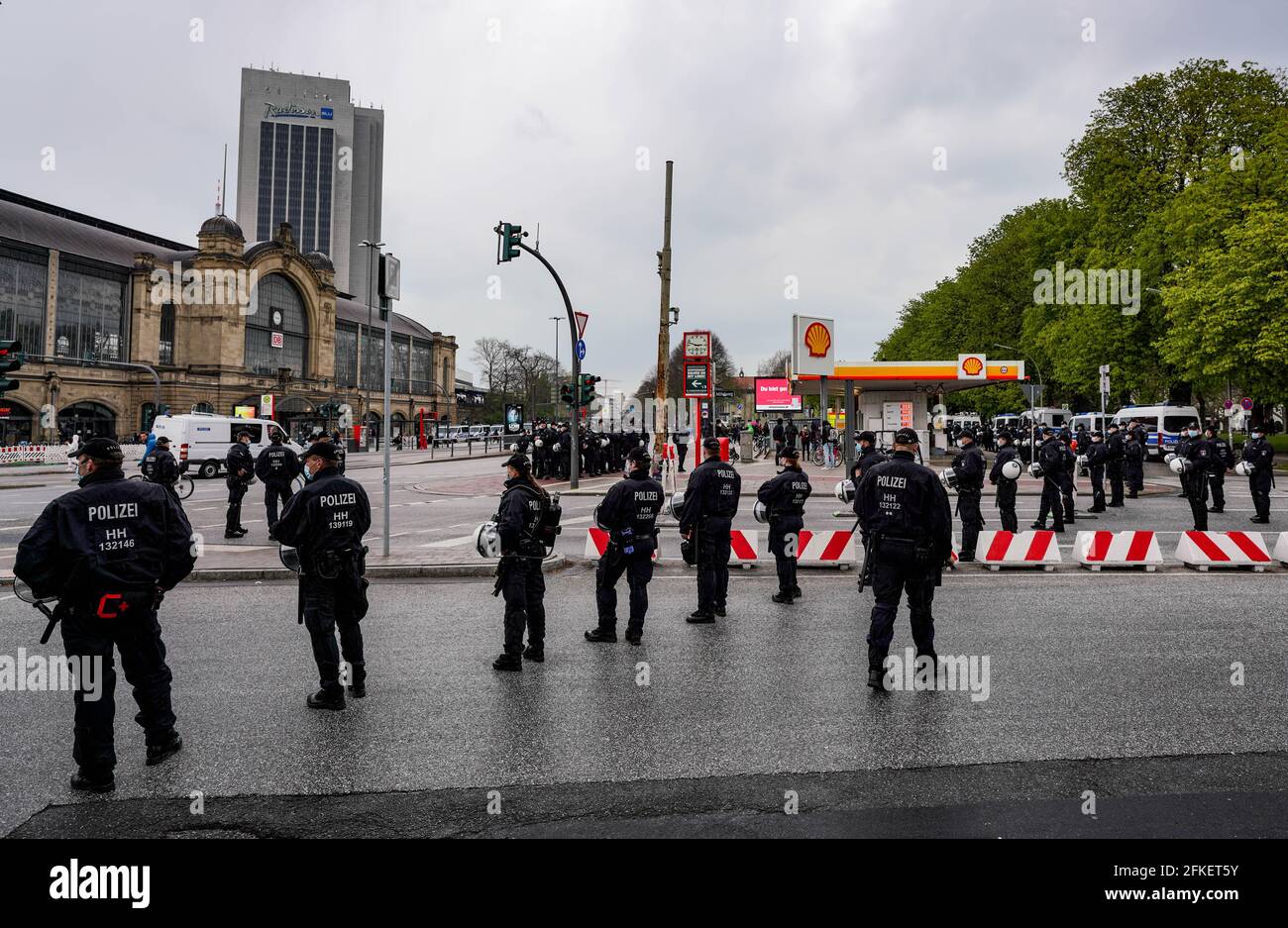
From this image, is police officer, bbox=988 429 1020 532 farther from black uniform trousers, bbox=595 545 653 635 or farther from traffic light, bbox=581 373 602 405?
traffic light, bbox=581 373 602 405

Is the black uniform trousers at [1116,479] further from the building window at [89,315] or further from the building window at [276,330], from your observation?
the building window at [276,330]

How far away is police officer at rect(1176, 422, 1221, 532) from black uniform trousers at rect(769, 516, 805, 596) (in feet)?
30.0

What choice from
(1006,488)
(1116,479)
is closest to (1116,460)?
(1116,479)

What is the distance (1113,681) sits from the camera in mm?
5879

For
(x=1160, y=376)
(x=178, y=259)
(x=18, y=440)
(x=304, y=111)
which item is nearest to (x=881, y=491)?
(x=1160, y=376)

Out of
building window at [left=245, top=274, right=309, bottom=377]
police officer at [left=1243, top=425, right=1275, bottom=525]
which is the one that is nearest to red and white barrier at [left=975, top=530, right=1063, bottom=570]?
police officer at [left=1243, top=425, right=1275, bottom=525]

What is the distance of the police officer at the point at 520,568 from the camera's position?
6.29 meters

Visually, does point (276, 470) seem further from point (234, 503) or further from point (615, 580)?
point (615, 580)

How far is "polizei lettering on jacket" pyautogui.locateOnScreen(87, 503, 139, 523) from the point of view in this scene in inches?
175

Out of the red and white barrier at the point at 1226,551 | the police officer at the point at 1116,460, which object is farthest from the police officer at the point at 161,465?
the police officer at the point at 1116,460

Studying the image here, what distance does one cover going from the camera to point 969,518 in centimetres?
1132

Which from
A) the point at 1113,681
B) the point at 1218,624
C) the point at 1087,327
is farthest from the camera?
the point at 1087,327
